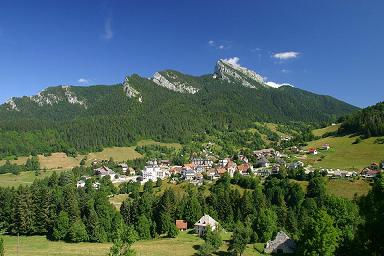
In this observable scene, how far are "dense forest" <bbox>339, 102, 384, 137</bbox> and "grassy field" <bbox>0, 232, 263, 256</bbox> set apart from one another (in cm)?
11250

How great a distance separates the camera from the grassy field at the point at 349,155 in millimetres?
140500

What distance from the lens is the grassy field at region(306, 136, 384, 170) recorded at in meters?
140

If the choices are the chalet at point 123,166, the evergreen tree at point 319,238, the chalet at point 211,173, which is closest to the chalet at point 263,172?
the chalet at point 211,173

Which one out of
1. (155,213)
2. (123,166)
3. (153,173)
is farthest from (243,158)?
(155,213)

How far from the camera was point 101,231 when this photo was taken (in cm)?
7638

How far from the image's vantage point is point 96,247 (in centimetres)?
6881

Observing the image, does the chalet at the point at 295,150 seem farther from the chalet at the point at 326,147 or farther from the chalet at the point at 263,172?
the chalet at the point at 263,172

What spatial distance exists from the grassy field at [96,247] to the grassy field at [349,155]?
78076 millimetres

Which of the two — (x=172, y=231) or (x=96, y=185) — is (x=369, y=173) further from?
(x=96, y=185)

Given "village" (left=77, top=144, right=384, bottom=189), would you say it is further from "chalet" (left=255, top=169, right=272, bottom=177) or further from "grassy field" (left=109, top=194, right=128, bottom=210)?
"grassy field" (left=109, top=194, right=128, bottom=210)

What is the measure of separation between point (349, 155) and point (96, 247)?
115265 millimetres

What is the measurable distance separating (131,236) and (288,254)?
122 feet

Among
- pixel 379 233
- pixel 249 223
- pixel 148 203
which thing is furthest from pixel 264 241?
pixel 379 233

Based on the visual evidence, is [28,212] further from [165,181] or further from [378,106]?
[378,106]
